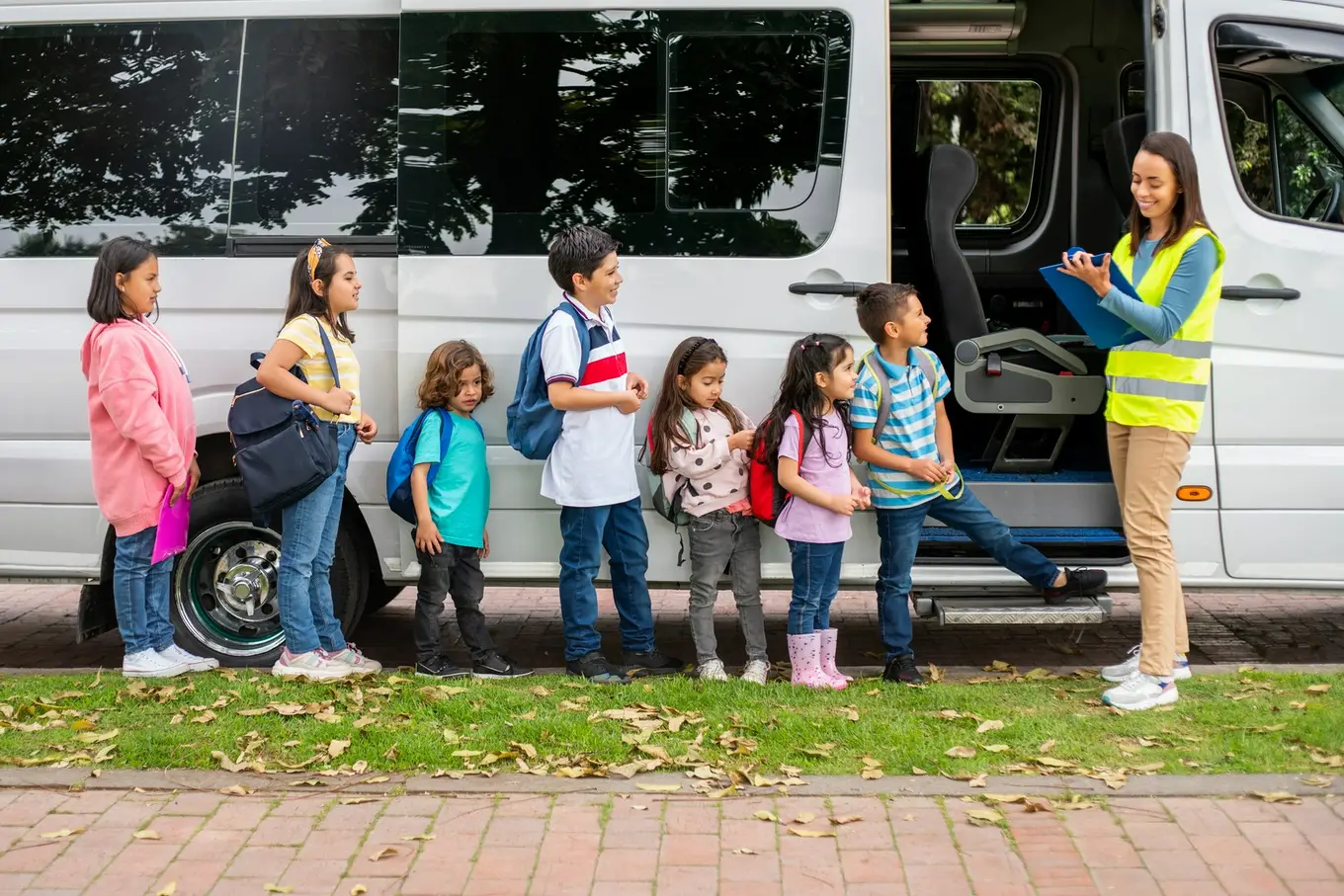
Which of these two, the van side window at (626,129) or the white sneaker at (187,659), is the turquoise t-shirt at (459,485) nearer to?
the van side window at (626,129)

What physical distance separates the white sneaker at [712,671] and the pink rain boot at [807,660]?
10.8 inches

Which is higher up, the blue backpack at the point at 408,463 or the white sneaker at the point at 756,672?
the blue backpack at the point at 408,463

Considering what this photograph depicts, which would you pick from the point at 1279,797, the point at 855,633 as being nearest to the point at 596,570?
the point at 855,633

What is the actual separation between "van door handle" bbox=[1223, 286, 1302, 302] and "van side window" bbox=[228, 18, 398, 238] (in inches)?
123

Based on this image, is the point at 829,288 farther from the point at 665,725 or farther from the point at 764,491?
the point at 665,725

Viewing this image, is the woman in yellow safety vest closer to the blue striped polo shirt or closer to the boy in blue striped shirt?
the boy in blue striped shirt

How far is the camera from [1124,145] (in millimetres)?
5844

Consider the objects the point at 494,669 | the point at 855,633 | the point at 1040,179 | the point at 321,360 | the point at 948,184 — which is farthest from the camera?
the point at 1040,179

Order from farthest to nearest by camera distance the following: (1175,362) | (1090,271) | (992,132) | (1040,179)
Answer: (992,132) < (1040,179) < (1175,362) < (1090,271)

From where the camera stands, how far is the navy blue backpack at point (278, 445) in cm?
516

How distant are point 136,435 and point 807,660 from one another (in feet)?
8.42

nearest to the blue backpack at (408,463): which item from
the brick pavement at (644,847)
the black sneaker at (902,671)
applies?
the brick pavement at (644,847)

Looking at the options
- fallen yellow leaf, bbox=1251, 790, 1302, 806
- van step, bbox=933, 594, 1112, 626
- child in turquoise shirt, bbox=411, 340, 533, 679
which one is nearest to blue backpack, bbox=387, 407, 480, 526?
child in turquoise shirt, bbox=411, 340, 533, 679

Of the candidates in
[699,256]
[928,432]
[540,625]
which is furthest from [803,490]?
[540,625]
